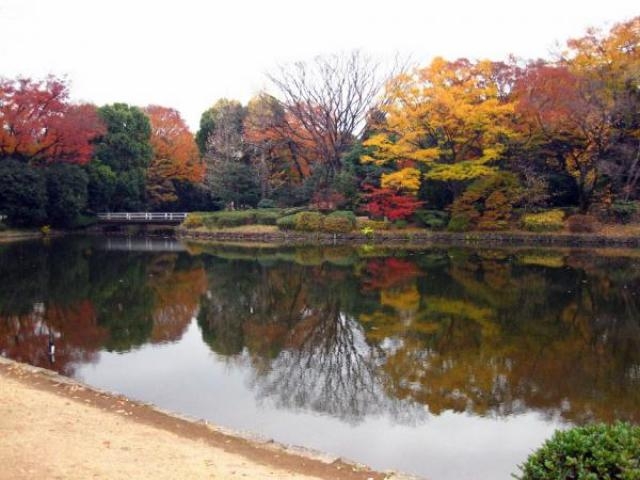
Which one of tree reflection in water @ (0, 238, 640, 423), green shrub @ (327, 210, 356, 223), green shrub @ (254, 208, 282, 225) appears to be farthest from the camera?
green shrub @ (254, 208, 282, 225)

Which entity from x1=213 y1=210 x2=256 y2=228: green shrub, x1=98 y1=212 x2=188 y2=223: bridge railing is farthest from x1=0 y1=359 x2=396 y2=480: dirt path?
x1=98 y1=212 x2=188 y2=223: bridge railing

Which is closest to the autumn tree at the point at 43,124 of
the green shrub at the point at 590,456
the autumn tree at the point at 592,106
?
the autumn tree at the point at 592,106

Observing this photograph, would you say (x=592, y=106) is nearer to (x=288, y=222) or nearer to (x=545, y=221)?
(x=545, y=221)

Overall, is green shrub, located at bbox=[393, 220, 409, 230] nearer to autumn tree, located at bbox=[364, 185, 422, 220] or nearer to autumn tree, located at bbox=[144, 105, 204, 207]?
autumn tree, located at bbox=[364, 185, 422, 220]

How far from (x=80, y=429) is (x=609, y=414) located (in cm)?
642

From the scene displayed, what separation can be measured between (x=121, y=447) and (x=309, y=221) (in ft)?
96.2

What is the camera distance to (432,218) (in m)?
32.9

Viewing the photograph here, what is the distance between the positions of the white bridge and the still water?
921 inches

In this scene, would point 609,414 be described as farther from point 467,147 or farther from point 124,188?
point 124,188

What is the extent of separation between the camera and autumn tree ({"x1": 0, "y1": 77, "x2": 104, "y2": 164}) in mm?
37062

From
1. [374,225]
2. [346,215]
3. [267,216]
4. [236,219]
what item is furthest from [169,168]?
[374,225]

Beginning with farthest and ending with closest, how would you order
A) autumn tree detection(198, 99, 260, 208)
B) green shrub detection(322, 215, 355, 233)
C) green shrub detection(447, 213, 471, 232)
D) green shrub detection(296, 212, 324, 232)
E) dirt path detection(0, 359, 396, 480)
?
autumn tree detection(198, 99, 260, 208) → green shrub detection(296, 212, 324, 232) → green shrub detection(322, 215, 355, 233) → green shrub detection(447, 213, 471, 232) → dirt path detection(0, 359, 396, 480)

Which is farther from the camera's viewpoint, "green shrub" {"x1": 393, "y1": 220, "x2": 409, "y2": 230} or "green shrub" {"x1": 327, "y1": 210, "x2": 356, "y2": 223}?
"green shrub" {"x1": 327, "y1": 210, "x2": 356, "y2": 223}

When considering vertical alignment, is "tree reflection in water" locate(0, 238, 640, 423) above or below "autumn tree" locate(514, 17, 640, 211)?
below
